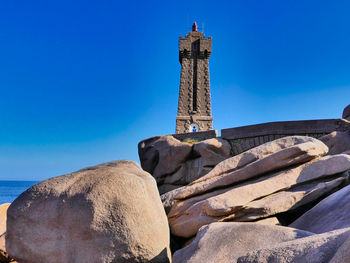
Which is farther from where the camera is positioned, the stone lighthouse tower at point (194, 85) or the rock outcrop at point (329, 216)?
the stone lighthouse tower at point (194, 85)

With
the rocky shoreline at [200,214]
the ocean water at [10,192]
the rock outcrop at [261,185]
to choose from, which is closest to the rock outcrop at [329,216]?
the rocky shoreline at [200,214]

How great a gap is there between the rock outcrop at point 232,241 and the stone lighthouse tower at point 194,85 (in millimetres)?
20788

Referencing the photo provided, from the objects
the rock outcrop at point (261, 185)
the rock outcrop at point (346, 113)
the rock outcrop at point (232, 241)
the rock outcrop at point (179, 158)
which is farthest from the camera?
the rock outcrop at point (179, 158)

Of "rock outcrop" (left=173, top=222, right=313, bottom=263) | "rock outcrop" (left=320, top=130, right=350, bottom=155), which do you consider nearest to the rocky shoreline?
"rock outcrop" (left=173, top=222, right=313, bottom=263)

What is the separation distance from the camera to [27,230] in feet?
12.3

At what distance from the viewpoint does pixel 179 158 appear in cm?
1411

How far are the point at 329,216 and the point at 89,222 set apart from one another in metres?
3.13

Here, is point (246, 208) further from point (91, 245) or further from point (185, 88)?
point (185, 88)

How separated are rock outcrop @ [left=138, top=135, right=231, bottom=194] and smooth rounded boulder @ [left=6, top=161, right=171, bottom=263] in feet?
30.2

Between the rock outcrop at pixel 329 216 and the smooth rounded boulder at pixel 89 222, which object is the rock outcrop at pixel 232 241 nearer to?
the smooth rounded boulder at pixel 89 222

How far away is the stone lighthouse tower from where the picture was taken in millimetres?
24688

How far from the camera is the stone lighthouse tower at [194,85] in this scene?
24.7 meters

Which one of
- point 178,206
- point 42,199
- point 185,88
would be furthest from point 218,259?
point 185,88

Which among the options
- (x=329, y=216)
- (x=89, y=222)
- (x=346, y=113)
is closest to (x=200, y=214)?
(x=329, y=216)
